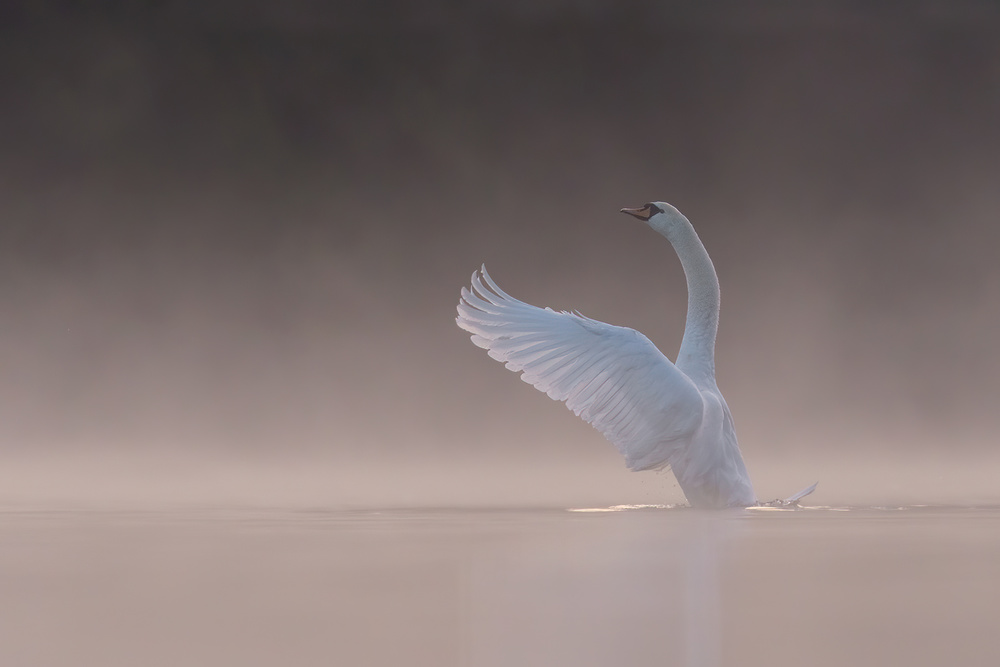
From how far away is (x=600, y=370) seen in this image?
13.7 ft

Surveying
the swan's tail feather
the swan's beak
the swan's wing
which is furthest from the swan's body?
the swan's beak

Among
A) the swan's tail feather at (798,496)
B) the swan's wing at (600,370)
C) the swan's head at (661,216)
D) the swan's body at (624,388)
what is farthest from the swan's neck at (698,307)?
the swan's tail feather at (798,496)

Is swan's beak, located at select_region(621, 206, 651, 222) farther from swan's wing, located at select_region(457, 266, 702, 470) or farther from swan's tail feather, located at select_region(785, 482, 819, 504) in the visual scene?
swan's tail feather, located at select_region(785, 482, 819, 504)

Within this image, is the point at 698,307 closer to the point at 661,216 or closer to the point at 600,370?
the point at 661,216

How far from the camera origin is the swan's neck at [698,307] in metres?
4.58

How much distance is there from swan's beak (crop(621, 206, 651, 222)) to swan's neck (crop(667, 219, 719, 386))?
170 millimetres

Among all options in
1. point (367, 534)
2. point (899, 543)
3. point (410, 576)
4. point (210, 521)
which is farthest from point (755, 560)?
point (210, 521)

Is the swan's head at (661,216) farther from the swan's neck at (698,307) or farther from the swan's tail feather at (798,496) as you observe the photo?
the swan's tail feather at (798,496)

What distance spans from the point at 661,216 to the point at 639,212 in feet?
0.38

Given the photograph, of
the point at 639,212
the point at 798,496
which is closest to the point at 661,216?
the point at 639,212

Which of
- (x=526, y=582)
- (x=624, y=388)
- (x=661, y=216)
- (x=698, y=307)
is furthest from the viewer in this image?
(x=661, y=216)

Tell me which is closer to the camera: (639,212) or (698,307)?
(698,307)

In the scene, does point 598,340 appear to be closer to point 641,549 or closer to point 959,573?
point 641,549

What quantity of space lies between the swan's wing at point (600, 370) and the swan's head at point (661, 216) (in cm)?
88
